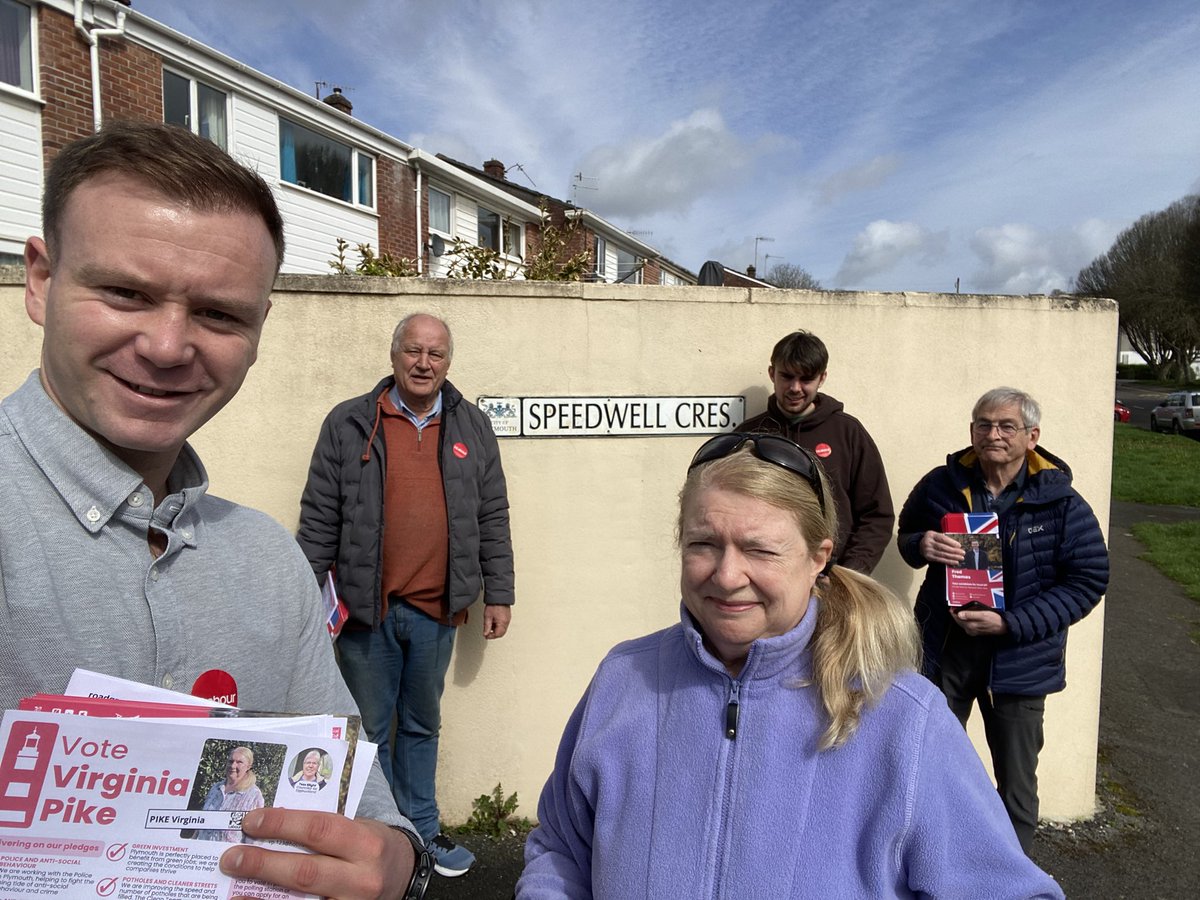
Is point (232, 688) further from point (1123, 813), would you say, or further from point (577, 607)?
point (1123, 813)

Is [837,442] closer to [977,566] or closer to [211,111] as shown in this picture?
[977,566]

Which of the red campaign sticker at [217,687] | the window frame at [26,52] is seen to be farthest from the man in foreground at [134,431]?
the window frame at [26,52]

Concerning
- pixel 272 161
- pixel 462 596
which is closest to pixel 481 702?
pixel 462 596

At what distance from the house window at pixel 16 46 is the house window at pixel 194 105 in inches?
73.5

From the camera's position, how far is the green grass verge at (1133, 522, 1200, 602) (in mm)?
8792

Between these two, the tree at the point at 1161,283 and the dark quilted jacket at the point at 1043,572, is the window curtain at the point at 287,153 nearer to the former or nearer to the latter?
the dark quilted jacket at the point at 1043,572

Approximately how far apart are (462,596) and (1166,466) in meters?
21.3

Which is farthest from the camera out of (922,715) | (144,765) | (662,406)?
(662,406)

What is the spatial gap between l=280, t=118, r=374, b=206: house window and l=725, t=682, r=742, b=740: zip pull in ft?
52.7

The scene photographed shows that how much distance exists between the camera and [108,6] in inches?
444

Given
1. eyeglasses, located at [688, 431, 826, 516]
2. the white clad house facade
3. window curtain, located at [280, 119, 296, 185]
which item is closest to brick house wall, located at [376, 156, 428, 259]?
the white clad house facade

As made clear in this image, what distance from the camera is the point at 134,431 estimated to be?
40.1 inches

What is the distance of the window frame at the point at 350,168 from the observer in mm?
14867

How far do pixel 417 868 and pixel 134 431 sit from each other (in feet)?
2.66
